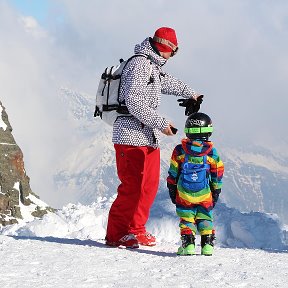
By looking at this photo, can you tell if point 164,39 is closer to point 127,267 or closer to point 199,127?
point 199,127

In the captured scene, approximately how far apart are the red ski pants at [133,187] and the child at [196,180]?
1.35 ft

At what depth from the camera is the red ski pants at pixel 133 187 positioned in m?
6.05

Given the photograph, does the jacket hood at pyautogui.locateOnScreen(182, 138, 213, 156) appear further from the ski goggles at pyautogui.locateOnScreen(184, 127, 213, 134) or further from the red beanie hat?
the red beanie hat

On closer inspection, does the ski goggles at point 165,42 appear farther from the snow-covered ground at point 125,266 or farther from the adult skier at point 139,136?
the snow-covered ground at point 125,266

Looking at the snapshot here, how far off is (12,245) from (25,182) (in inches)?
1655

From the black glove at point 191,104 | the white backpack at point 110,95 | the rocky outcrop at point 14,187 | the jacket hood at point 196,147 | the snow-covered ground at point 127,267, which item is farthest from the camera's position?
the rocky outcrop at point 14,187

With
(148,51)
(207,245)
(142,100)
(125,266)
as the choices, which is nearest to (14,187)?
(148,51)

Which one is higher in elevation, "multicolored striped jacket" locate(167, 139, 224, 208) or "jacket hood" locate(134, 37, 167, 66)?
"jacket hood" locate(134, 37, 167, 66)

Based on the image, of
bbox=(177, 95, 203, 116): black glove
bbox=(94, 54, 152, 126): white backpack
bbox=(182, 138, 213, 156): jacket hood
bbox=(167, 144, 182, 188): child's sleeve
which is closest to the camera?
bbox=(182, 138, 213, 156): jacket hood

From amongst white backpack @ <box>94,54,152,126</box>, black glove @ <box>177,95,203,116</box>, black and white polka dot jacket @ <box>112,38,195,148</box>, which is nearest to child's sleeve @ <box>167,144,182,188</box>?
black and white polka dot jacket @ <box>112,38,195,148</box>

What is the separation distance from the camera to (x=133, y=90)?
5.79 m

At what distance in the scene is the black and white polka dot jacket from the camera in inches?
228

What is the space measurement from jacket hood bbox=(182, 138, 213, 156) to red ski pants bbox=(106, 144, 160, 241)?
523mm

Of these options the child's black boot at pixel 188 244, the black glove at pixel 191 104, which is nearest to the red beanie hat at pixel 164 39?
the black glove at pixel 191 104
